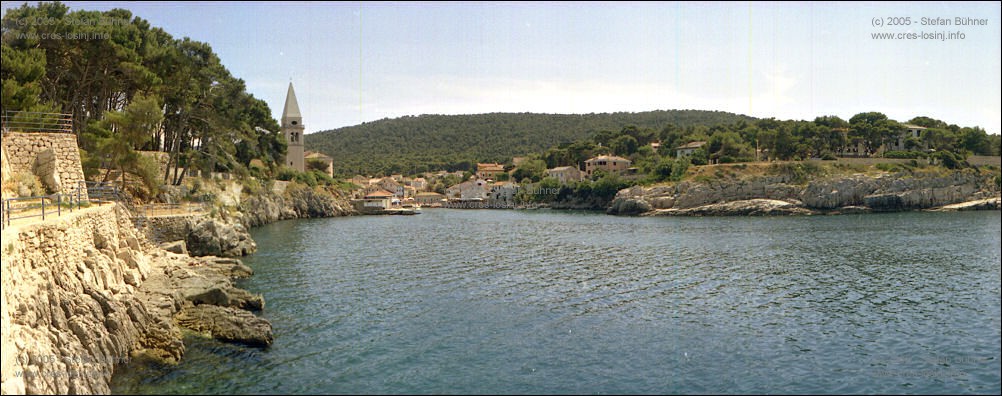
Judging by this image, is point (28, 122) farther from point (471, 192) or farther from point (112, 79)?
point (471, 192)

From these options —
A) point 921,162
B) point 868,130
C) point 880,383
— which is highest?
point 868,130

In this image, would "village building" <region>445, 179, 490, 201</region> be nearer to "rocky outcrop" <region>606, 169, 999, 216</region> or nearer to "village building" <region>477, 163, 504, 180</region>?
"village building" <region>477, 163, 504, 180</region>

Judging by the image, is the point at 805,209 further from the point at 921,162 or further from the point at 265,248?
the point at 265,248

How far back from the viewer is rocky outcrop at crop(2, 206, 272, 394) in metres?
10.2

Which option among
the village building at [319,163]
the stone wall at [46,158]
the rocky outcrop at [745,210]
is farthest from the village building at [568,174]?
the stone wall at [46,158]

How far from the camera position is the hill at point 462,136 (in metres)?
154

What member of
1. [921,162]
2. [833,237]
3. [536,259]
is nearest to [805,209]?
[921,162]

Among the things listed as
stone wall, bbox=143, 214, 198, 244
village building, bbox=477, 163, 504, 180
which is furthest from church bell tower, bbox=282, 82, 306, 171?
stone wall, bbox=143, 214, 198, 244

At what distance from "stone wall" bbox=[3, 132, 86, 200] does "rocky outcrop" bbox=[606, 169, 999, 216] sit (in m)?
63.9

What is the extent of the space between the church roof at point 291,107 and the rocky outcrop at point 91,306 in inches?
2813

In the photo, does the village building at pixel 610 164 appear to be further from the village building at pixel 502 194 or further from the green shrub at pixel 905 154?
the green shrub at pixel 905 154

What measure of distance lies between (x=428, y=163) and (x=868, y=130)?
97.2 metres

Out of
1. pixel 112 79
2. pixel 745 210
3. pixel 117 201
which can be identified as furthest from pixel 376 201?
pixel 117 201

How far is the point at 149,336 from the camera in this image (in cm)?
1443
